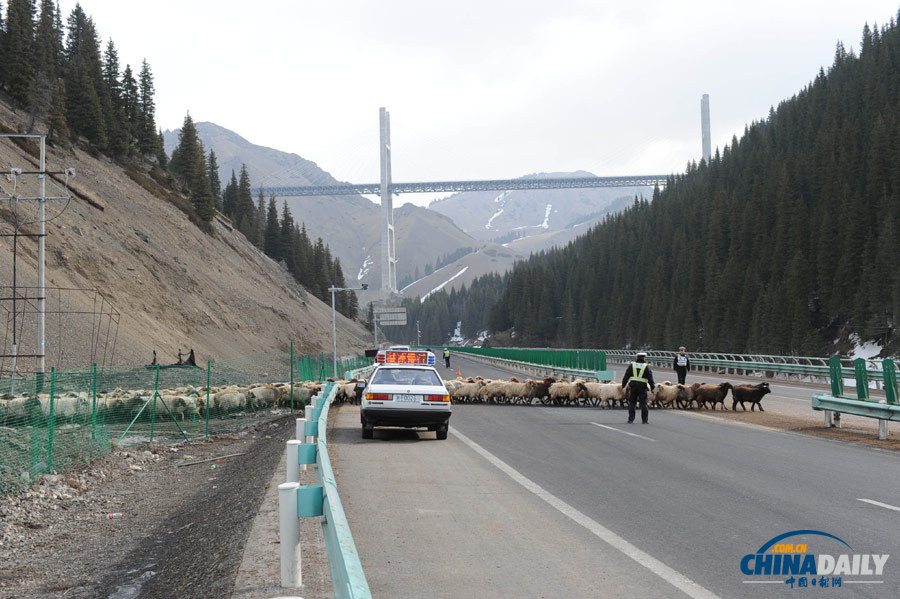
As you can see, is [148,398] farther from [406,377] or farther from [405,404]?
[405,404]

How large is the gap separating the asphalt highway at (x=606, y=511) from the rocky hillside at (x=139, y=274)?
26.8m

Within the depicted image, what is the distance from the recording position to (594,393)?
982 inches

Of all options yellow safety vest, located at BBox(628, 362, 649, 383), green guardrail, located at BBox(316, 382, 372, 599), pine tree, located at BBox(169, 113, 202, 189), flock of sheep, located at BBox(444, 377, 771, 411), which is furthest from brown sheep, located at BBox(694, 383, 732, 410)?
pine tree, located at BBox(169, 113, 202, 189)

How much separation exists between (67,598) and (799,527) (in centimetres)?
692

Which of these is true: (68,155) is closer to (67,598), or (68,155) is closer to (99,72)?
(99,72)

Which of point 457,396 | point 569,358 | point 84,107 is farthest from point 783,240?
point 84,107

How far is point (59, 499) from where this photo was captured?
1172cm

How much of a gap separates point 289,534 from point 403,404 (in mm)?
9806

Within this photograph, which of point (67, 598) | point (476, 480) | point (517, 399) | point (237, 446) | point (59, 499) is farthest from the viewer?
point (517, 399)

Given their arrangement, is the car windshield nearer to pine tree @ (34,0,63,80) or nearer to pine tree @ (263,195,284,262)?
pine tree @ (34,0,63,80)

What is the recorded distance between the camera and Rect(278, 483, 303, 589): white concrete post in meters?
4.91

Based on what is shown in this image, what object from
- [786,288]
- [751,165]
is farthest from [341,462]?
[751,165]

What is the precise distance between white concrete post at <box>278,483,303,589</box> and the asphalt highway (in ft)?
2.44

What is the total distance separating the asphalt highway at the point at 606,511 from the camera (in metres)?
5.90
